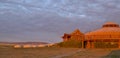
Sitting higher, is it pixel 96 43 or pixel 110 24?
pixel 110 24

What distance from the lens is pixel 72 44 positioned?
47.1 meters

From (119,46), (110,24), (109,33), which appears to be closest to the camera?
(119,46)

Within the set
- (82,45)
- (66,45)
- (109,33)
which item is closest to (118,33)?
(109,33)

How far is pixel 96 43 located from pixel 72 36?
9374mm

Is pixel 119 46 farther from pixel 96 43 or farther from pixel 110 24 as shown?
pixel 110 24

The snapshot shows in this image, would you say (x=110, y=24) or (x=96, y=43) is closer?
(x=96, y=43)

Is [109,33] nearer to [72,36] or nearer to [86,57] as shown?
[72,36]

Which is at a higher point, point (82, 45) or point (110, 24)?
point (110, 24)

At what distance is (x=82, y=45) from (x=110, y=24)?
889 centimetres

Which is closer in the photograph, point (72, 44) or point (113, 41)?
point (113, 41)

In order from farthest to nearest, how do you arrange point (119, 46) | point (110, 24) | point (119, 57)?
point (110, 24)
point (119, 46)
point (119, 57)

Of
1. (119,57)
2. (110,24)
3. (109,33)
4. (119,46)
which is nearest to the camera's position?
(119,57)

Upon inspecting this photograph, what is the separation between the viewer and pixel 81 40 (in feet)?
151

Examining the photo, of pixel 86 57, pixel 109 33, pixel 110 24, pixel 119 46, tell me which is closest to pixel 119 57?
pixel 86 57
